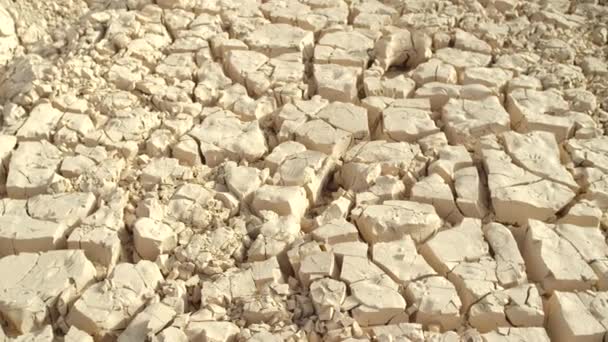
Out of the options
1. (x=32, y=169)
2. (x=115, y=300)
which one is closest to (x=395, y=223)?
(x=115, y=300)

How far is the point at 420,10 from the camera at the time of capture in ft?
10.4

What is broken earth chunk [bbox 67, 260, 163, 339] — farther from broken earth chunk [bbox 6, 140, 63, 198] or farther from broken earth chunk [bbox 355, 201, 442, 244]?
broken earth chunk [bbox 355, 201, 442, 244]

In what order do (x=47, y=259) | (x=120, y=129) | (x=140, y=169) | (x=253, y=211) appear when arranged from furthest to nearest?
(x=120, y=129) < (x=140, y=169) < (x=253, y=211) < (x=47, y=259)

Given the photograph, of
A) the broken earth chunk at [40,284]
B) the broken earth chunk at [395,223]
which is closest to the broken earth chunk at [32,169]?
the broken earth chunk at [40,284]

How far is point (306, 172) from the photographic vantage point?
2.28m

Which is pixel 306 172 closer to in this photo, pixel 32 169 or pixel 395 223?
pixel 395 223

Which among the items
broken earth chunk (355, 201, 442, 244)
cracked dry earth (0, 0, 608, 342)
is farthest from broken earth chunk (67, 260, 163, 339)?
broken earth chunk (355, 201, 442, 244)

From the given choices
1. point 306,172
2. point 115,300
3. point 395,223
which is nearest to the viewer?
point 115,300

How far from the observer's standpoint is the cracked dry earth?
6.03 feet

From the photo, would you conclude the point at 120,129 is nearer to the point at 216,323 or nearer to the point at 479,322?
the point at 216,323

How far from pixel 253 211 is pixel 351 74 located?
90 cm

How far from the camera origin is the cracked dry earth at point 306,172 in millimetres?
1837

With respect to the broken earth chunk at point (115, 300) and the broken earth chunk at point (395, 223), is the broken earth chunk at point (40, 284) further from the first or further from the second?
the broken earth chunk at point (395, 223)

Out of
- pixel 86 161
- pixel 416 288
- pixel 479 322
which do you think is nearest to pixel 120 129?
pixel 86 161
